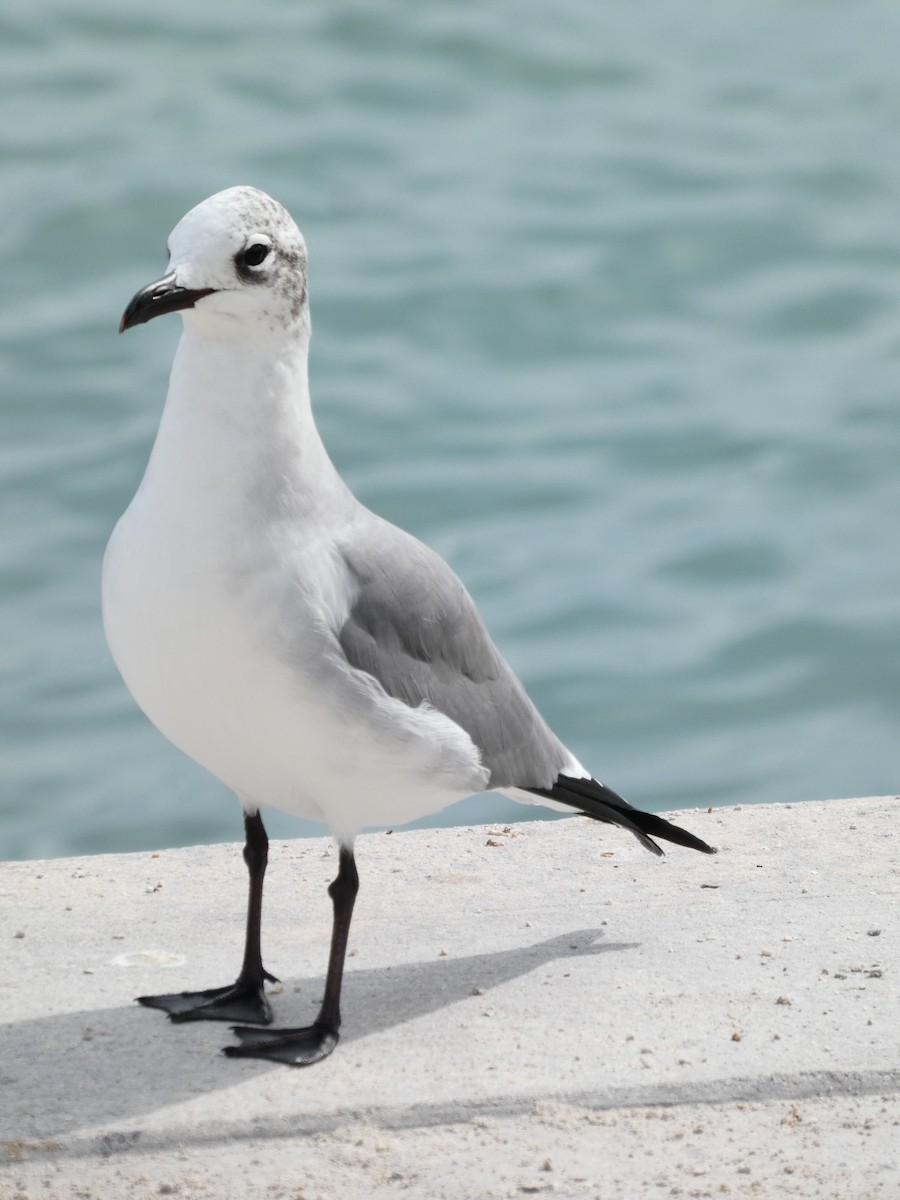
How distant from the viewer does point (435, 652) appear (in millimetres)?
3117

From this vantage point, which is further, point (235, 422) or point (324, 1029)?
point (324, 1029)

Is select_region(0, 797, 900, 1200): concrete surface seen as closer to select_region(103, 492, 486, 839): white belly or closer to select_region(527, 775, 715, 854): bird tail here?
select_region(527, 775, 715, 854): bird tail

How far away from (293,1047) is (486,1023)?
322mm

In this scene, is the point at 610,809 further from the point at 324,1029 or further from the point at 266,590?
the point at 266,590

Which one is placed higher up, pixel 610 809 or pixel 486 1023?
pixel 610 809

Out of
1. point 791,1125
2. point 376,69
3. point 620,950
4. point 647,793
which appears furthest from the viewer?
point 376,69

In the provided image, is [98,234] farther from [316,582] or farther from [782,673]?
[316,582]

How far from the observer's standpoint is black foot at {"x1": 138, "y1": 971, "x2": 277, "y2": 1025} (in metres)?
3.11

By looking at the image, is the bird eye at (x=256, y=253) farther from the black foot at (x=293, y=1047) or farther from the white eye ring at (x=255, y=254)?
the black foot at (x=293, y=1047)

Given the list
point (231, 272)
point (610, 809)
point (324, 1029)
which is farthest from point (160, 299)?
point (610, 809)

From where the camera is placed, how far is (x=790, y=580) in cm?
776

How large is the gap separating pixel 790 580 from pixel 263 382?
519 centimetres

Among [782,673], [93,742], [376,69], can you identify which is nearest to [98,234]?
[376,69]

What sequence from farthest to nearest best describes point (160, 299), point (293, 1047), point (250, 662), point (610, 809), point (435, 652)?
point (610, 809)
point (435, 652)
point (293, 1047)
point (250, 662)
point (160, 299)
